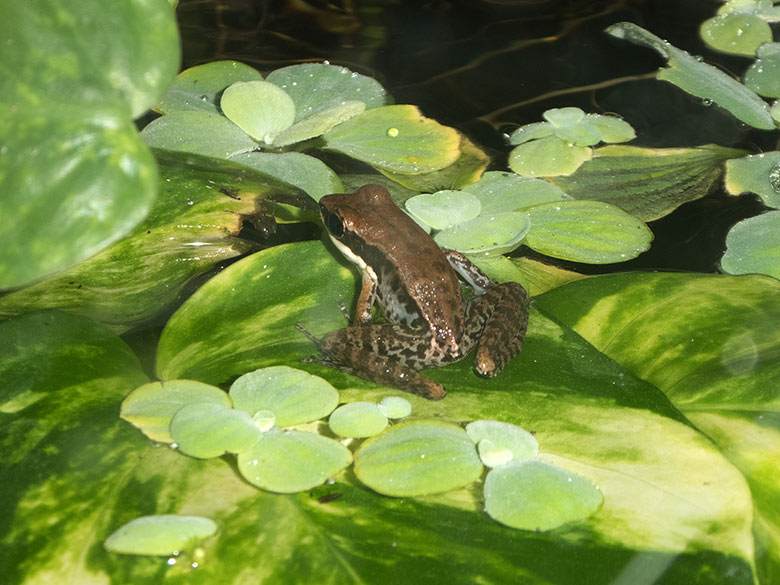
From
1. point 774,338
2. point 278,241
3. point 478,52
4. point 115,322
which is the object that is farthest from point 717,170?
point 115,322

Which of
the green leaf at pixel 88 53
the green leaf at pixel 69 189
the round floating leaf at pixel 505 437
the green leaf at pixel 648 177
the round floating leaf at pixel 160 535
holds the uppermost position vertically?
the green leaf at pixel 88 53

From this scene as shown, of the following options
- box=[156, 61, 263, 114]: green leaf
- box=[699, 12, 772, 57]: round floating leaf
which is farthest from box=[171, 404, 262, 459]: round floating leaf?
box=[699, 12, 772, 57]: round floating leaf

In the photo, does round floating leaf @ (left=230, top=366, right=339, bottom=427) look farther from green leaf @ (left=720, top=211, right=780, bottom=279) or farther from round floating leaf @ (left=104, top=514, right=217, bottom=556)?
green leaf @ (left=720, top=211, right=780, bottom=279)

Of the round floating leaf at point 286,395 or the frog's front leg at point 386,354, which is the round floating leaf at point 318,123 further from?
the round floating leaf at point 286,395

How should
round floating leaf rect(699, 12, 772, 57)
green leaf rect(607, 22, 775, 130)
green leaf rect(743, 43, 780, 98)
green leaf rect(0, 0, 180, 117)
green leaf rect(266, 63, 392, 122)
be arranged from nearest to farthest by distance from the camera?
1. green leaf rect(0, 0, 180, 117)
2. green leaf rect(266, 63, 392, 122)
3. green leaf rect(607, 22, 775, 130)
4. green leaf rect(743, 43, 780, 98)
5. round floating leaf rect(699, 12, 772, 57)

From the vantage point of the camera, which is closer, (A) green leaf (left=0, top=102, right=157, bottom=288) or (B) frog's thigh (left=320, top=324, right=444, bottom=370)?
(A) green leaf (left=0, top=102, right=157, bottom=288)

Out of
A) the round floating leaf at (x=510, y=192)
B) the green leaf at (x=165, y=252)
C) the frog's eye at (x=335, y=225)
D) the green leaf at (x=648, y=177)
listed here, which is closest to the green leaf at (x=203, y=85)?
the green leaf at (x=165, y=252)

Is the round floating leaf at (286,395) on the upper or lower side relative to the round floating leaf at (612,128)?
lower

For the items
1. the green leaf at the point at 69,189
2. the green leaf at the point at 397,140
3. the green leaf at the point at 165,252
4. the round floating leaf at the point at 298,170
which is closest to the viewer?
the green leaf at the point at 69,189
